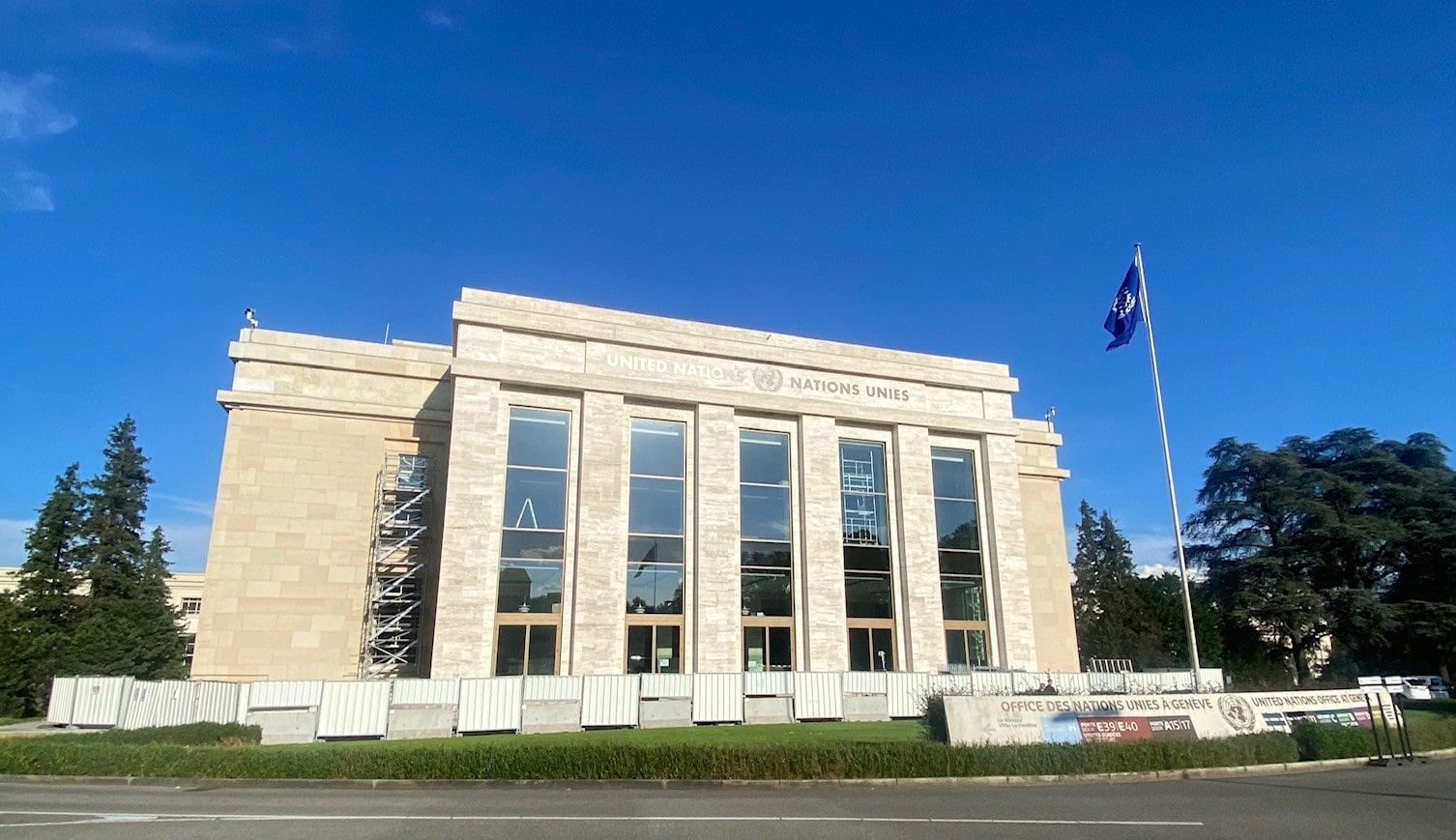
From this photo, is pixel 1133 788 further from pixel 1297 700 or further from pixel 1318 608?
pixel 1318 608

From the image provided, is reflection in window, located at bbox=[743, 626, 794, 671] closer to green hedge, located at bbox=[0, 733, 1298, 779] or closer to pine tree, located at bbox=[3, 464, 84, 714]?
green hedge, located at bbox=[0, 733, 1298, 779]

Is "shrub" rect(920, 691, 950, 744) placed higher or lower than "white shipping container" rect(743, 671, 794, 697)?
lower

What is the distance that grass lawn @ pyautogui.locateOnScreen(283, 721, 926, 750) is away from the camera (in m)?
Answer: 16.7

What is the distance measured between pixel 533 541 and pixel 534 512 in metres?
1.04

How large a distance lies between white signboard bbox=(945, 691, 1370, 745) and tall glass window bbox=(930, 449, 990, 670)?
47.3ft

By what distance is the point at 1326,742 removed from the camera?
59.6 feet

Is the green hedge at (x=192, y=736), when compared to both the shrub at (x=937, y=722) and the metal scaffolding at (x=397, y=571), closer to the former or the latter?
the metal scaffolding at (x=397, y=571)

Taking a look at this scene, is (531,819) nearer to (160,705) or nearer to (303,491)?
(160,705)

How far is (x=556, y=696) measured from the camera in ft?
76.7

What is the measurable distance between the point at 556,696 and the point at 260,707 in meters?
7.45

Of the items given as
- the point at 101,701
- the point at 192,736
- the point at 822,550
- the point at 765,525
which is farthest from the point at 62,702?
the point at 822,550

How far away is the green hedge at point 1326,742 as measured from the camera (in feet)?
59.5

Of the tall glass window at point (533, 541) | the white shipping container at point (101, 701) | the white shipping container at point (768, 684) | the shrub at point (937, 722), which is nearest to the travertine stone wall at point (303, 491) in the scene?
the white shipping container at point (101, 701)

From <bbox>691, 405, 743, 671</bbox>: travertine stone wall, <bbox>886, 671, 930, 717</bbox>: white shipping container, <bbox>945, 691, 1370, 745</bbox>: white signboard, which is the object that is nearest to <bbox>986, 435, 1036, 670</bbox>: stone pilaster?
<bbox>886, 671, 930, 717</bbox>: white shipping container
